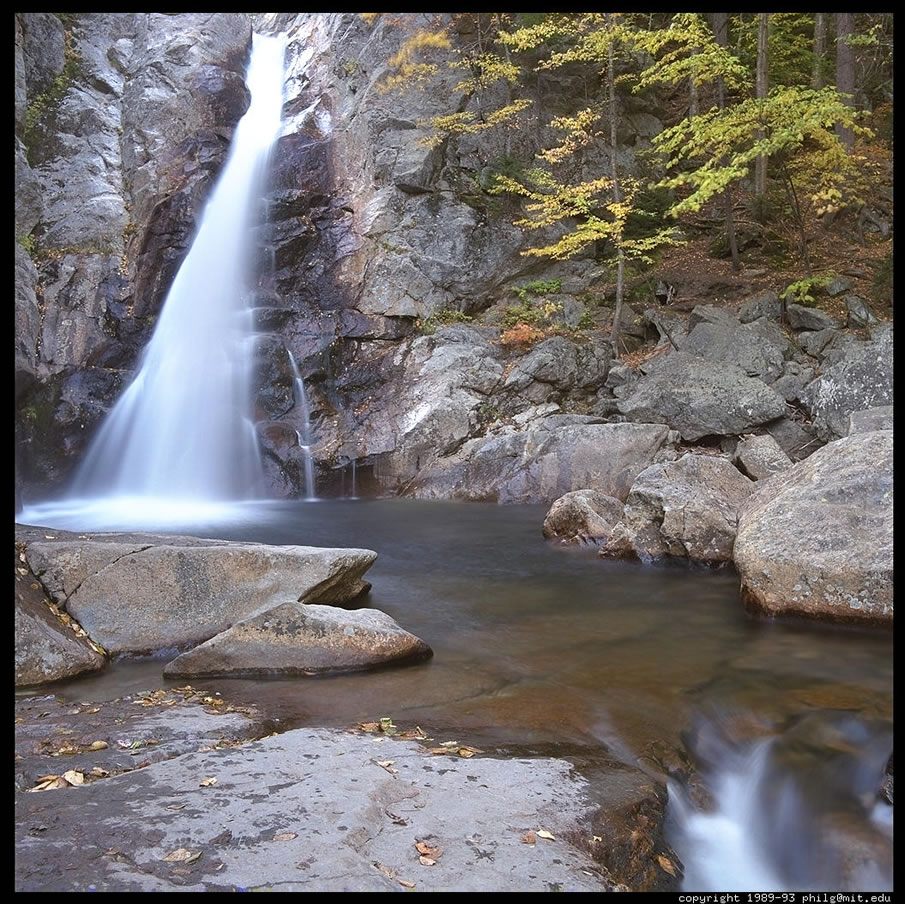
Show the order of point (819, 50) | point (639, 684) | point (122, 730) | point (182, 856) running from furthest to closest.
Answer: point (819, 50) < point (639, 684) < point (122, 730) < point (182, 856)

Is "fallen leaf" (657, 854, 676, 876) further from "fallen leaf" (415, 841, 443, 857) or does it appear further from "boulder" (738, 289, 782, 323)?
"boulder" (738, 289, 782, 323)

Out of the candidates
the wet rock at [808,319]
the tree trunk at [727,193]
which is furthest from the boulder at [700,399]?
the tree trunk at [727,193]

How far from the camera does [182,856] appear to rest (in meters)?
2.57

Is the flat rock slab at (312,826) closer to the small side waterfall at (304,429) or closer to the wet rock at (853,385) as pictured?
the wet rock at (853,385)

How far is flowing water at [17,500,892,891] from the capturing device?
11.8 ft

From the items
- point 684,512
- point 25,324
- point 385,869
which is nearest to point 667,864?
point 385,869

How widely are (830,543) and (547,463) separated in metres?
7.25

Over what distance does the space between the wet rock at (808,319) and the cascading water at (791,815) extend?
38.0 ft

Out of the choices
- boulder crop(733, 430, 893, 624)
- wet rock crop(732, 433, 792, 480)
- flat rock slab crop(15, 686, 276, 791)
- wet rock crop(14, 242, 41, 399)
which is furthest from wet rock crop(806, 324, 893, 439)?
wet rock crop(14, 242, 41, 399)

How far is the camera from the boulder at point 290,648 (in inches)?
204

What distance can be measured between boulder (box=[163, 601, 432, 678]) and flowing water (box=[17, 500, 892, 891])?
0.14 meters

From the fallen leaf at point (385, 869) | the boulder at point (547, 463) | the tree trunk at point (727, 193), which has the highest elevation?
the tree trunk at point (727, 193)

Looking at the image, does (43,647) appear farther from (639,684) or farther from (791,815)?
(791,815)

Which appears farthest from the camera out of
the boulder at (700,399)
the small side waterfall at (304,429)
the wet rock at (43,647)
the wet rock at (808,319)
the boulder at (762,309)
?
the small side waterfall at (304,429)
